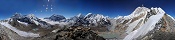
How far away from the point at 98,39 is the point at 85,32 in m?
5.72

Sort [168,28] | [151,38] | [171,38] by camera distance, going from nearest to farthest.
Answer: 1. [171,38]
2. [151,38]
3. [168,28]

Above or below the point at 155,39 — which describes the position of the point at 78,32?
above

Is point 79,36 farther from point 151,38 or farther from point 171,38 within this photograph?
point 171,38

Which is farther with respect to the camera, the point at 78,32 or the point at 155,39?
the point at 78,32

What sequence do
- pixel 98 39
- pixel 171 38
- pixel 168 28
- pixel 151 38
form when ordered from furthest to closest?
pixel 98 39
pixel 168 28
pixel 151 38
pixel 171 38

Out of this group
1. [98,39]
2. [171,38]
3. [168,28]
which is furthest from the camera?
[98,39]

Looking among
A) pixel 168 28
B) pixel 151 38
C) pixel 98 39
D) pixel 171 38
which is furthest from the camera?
pixel 98 39

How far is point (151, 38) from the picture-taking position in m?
62.1

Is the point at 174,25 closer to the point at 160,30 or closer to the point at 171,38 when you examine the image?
the point at 160,30

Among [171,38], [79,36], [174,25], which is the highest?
[174,25]

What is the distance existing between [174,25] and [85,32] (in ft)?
76.2

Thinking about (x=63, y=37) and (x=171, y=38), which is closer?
(x=171, y=38)

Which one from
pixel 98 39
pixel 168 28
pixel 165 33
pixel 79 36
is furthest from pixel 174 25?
pixel 79 36

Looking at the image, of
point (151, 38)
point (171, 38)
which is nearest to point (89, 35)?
point (151, 38)
